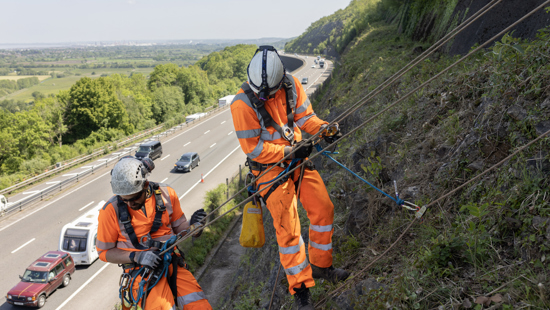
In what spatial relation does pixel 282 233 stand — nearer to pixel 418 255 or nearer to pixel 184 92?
pixel 418 255

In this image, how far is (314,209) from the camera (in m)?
3.83

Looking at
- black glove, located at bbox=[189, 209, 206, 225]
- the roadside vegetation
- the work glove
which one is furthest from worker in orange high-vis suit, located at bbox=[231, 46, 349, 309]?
the roadside vegetation

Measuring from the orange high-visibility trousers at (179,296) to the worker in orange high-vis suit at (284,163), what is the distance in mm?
1083

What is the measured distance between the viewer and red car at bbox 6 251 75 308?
13.3m

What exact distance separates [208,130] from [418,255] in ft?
133

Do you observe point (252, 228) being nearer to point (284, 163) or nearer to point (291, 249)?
point (291, 249)

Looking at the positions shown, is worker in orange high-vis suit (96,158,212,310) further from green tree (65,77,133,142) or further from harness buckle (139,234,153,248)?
green tree (65,77,133,142)

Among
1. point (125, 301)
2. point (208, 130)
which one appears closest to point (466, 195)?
point (125, 301)

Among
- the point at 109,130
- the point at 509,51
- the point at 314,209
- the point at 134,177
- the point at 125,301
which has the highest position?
the point at 509,51

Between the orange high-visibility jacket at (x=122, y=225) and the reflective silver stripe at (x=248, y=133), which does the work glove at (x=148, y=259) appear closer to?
the orange high-visibility jacket at (x=122, y=225)

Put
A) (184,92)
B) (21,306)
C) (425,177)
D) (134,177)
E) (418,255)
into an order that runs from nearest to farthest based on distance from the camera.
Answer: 1. (418,255)
2. (134,177)
3. (425,177)
4. (21,306)
5. (184,92)

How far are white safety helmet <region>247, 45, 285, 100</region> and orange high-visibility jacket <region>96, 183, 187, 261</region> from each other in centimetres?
171

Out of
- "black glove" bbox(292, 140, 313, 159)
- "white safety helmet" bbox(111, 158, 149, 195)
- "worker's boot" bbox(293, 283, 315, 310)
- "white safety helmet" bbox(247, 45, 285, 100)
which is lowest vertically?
"worker's boot" bbox(293, 283, 315, 310)

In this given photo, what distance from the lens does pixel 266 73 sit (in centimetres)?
369
